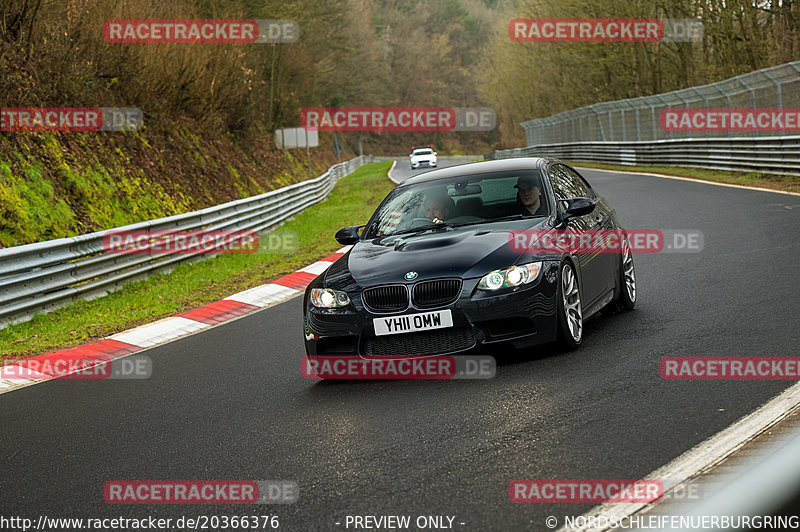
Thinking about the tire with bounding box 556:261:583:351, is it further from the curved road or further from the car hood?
the car hood

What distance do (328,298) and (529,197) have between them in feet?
6.62

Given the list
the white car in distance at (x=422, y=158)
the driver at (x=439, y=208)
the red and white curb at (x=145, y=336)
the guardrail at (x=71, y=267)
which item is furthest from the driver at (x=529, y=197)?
the white car in distance at (x=422, y=158)

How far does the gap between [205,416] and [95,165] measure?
13.5 meters

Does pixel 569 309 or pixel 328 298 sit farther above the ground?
pixel 328 298

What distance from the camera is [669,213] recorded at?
17547mm

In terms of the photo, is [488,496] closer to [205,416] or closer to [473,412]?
[473,412]

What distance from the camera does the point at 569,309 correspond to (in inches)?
269

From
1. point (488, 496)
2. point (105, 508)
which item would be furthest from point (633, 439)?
point (105, 508)

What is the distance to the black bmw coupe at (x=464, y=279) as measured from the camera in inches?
251

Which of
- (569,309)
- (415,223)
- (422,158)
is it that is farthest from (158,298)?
(422,158)

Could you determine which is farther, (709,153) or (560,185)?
(709,153)

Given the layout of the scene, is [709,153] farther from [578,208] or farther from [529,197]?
[578,208]

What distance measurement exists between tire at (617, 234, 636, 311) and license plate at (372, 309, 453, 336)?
2.56 metres

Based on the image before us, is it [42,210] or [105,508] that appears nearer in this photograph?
[105,508]
